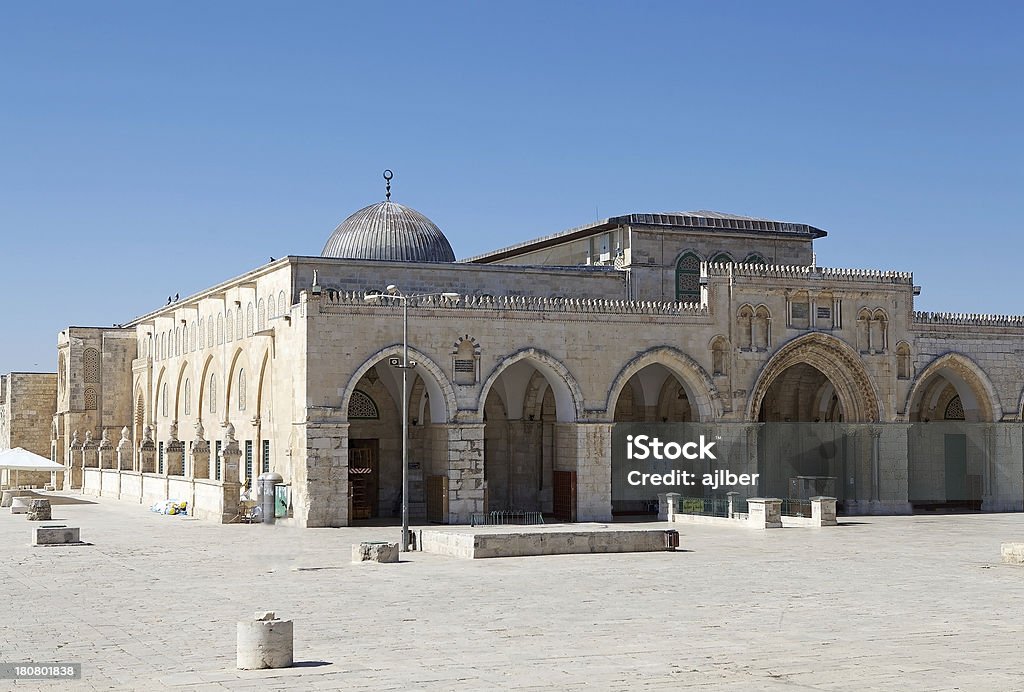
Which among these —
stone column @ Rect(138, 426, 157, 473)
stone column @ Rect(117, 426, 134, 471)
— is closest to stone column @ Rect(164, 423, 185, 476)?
stone column @ Rect(138, 426, 157, 473)

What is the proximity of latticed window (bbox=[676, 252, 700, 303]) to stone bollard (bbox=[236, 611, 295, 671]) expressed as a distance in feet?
89.2

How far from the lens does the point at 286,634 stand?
12.1m

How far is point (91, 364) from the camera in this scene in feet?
173

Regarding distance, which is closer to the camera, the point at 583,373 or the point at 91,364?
the point at 583,373

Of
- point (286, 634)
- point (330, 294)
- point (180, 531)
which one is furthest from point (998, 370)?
point (286, 634)

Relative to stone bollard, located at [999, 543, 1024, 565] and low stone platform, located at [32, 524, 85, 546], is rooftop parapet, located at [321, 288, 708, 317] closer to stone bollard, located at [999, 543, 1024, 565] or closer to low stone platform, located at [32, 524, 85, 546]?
low stone platform, located at [32, 524, 85, 546]

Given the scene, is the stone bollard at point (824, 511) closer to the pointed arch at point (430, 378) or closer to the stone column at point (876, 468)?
the stone column at point (876, 468)

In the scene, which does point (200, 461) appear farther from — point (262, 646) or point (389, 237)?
point (262, 646)

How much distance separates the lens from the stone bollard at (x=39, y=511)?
109 feet

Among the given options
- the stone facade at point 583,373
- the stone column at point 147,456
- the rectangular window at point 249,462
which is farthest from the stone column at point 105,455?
the rectangular window at point 249,462

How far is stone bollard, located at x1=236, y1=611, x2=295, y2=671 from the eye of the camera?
12.0m

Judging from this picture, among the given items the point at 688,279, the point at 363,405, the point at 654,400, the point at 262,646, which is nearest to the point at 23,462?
the point at 363,405

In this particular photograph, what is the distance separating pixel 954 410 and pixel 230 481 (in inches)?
930

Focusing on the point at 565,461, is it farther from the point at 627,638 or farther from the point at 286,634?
the point at 286,634
